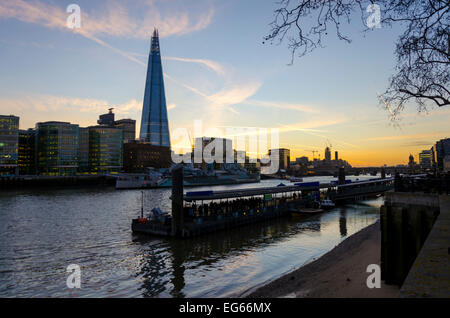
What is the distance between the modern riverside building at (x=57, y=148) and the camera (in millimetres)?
172500

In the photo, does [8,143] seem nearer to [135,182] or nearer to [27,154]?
[27,154]

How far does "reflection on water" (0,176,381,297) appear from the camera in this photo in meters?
18.7

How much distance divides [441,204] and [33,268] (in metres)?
26.4

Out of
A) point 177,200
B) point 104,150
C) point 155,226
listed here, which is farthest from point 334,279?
point 104,150

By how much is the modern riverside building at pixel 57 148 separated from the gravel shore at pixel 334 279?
18151 centimetres

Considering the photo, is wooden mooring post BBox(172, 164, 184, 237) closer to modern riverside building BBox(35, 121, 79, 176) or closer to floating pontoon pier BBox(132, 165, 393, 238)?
floating pontoon pier BBox(132, 165, 393, 238)

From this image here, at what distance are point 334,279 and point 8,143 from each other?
17878 centimetres

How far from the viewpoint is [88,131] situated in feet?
631

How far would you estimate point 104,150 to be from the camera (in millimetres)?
190875

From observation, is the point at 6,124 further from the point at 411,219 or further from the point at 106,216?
the point at 411,219

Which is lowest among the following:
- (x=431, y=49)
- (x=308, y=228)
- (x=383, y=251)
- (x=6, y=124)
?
(x=308, y=228)

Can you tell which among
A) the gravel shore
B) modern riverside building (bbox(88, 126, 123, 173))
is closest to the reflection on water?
the gravel shore
